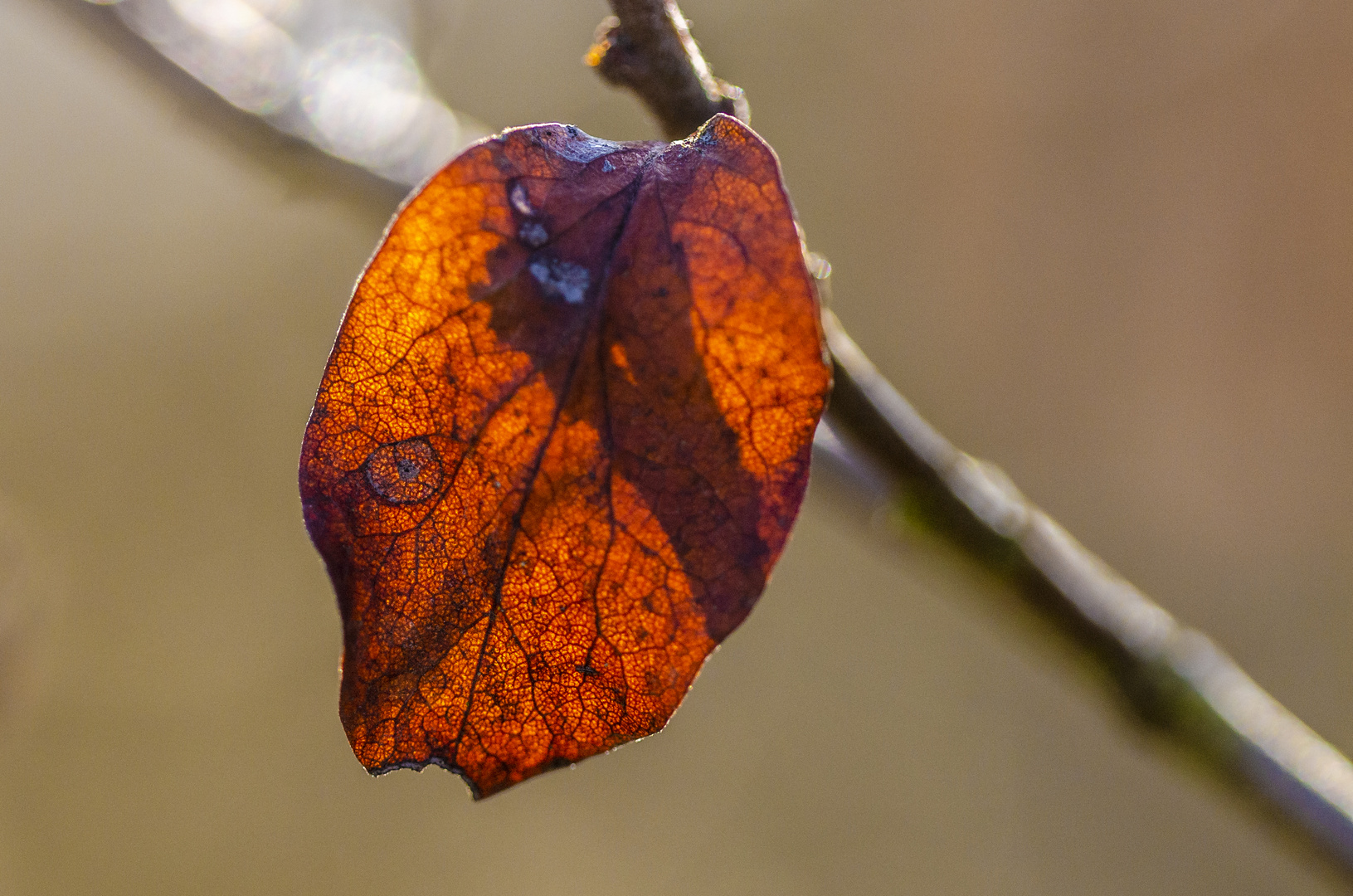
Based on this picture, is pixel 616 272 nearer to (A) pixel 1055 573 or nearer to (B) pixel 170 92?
(A) pixel 1055 573

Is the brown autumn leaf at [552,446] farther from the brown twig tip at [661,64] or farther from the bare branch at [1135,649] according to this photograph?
the bare branch at [1135,649]

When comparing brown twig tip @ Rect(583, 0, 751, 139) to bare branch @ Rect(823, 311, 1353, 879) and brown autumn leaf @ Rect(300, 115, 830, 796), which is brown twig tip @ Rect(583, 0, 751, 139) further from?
bare branch @ Rect(823, 311, 1353, 879)

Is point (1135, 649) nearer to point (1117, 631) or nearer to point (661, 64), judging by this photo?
point (1117, 631)

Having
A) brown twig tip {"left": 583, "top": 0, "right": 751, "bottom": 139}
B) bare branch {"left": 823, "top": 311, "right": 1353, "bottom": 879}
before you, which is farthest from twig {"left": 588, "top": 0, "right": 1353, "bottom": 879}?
brown twig tip {"left": 583, "top": 0, "right": 751, "bottom": 139}

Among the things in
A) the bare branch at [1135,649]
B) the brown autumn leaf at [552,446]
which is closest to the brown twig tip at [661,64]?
the brown autumn leaf at [552,446]

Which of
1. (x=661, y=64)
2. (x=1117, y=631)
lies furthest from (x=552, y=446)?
(x=1117, y=631)

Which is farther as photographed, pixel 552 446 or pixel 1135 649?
pixel 1135 649
